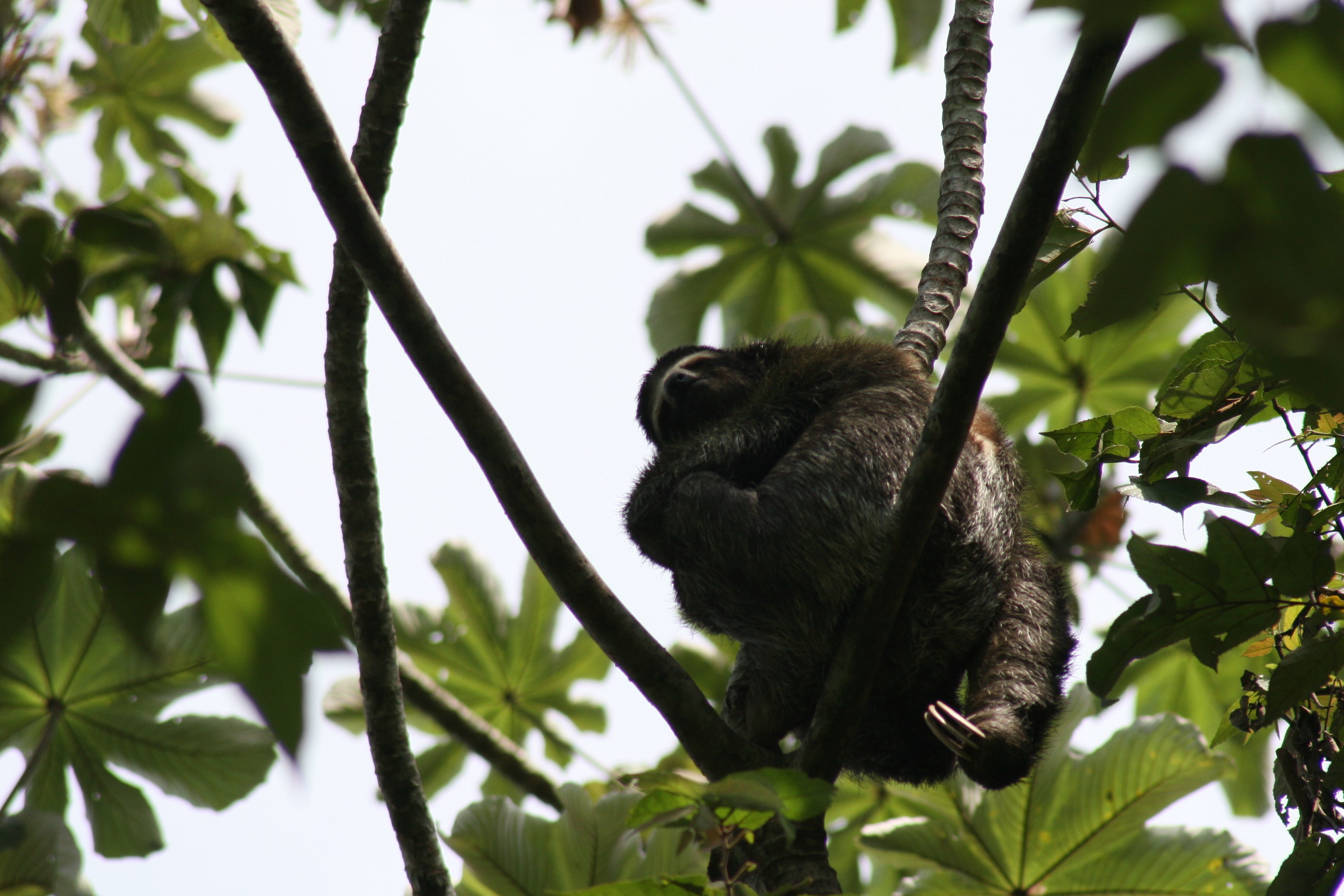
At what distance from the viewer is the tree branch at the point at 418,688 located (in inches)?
188

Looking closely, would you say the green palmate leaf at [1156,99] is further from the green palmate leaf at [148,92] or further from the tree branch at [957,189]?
the green palmate leaf at [148,92]

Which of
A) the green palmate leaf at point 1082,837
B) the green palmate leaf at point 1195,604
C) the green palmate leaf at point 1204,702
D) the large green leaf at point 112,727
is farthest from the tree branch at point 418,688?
the green palmate leaf at point 1204,702

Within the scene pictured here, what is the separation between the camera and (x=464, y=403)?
3.37 m

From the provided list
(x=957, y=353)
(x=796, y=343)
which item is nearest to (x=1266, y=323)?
(x=957, y=353)

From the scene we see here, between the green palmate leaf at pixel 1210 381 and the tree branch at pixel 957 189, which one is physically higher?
the tree branch at pixel 957 189

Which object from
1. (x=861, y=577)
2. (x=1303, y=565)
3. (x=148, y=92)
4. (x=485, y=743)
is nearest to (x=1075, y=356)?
(x=861, y=577)

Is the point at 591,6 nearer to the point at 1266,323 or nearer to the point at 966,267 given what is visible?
the point at 966,267

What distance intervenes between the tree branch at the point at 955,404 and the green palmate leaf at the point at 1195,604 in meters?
0.70

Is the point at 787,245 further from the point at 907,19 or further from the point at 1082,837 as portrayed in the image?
the point at 1082,837

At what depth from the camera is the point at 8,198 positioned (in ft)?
7.18

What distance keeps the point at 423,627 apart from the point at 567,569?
14.1 ft

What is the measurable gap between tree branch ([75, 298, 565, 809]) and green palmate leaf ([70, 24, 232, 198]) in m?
4.66

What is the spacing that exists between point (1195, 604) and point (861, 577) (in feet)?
4.77

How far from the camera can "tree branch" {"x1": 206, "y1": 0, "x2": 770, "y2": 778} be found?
3.12m
